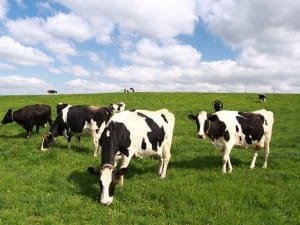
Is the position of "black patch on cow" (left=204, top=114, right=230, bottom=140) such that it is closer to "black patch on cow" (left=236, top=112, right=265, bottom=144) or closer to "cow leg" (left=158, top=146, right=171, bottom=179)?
"black patch on cow" (left=236, top=112, right=265, bottom=144)

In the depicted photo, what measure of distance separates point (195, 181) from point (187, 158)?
4.33 metres

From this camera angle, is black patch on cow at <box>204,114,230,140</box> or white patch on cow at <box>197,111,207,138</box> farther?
black patch on cow at <box>204,114,230,140</box>

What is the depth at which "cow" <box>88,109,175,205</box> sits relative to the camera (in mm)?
11530

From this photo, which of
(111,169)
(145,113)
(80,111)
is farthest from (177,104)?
(111,169)

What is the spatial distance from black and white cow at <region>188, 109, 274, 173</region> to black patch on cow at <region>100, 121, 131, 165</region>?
143 inches

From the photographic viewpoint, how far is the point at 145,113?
14.7 metres

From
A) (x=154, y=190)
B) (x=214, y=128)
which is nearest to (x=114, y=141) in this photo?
(x=154, y=190)

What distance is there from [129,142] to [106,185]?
221cm

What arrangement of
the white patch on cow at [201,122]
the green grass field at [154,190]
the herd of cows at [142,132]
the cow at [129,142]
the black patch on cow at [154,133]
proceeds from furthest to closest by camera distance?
the white patch on cow at [201,122]
the black patch on cow at [154,133]
the herd of cows at [142,132]
the cow at [129,142]
the green grass field at [154,190]

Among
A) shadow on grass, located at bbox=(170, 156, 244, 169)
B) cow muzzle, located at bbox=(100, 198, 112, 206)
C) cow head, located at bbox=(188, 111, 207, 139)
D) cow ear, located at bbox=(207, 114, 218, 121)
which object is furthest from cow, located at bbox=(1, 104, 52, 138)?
cow muzzle, located at bbox=(100, 198, 112, 206)

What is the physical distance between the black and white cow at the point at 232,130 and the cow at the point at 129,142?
144 centimetres

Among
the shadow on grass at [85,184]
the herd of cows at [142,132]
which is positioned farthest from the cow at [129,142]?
the shadow on grass at [85,184]

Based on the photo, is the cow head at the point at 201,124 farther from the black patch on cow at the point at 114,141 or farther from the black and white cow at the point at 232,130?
the black patch on cow at the point at 114,141

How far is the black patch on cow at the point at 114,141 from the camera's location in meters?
12.3
